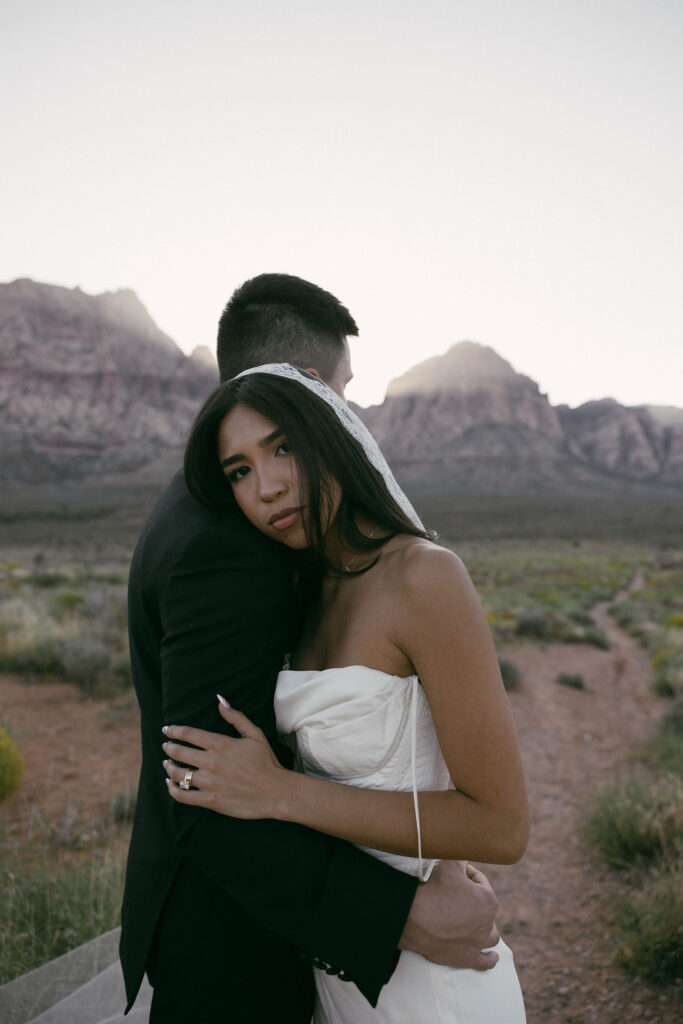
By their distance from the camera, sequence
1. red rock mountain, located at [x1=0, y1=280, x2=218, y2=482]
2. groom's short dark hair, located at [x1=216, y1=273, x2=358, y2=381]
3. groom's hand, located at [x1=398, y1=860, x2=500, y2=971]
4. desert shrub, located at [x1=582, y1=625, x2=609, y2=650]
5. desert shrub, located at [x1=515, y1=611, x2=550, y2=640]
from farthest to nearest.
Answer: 1. red rock mountain, located at [x1=0, y1=280, x2=218, y2=482]
2. desert shrub, located at [x1=515, y1=611, x2=550, y2=640]
3. desert shrub, located at [x1=582, y1=625, x2=609, y2=650]
4. groom's short dark hair, located at [x1=216, y1=273, x2=358, y2=381]
5. groom's hand, located at [x1=398, y1=860, x2=500, y2=971]

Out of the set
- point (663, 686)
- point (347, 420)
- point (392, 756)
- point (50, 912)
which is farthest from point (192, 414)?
point (392, 756)

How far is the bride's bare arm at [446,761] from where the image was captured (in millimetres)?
1457

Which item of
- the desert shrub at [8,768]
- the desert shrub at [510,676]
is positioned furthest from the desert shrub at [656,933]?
the desert shrub at [510,676]

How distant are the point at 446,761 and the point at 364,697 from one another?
24 centimetres

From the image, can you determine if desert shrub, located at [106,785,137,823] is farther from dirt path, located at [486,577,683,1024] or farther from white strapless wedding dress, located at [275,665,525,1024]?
white strapless wedding dress, located at [275,665,525,1024]

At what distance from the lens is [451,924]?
1.56 metres

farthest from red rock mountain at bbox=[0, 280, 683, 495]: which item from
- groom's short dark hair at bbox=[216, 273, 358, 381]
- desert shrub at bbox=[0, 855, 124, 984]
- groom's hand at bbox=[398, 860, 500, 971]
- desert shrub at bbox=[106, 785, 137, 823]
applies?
groom's hand at bbox=[398, 860, 500, 971]

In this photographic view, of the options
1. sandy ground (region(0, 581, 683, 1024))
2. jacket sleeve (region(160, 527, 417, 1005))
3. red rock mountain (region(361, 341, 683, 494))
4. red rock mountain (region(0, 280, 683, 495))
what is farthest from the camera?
red rock mountain (region(361, 341, 683, 494))

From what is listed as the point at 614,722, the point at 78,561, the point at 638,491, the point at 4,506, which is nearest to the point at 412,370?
the point at 638,491

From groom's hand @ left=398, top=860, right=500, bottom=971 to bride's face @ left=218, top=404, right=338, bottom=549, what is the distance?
0.92 meters

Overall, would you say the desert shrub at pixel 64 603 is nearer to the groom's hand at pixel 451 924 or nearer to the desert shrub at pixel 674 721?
the desert shrub at pixel 674 721

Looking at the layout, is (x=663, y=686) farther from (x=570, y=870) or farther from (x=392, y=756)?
(x=392, y=756)

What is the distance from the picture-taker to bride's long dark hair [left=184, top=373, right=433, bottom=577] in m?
1.69

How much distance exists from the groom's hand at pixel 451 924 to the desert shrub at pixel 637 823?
12.0 ft
